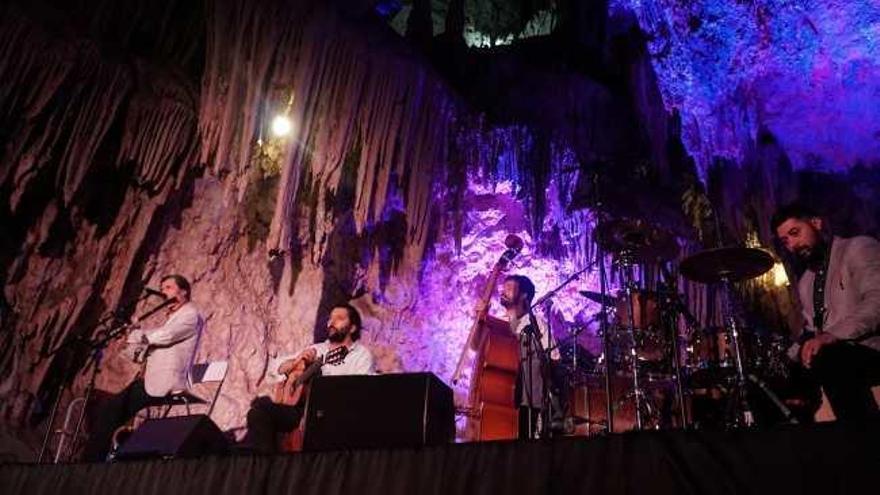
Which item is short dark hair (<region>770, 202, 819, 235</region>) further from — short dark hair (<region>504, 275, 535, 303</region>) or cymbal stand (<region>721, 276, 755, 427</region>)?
short dark hair (<region>504, 275, 535, 303</region>)

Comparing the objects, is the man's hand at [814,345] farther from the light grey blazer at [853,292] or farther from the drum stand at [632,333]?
the drum stand at [632,333]

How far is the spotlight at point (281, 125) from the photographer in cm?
757

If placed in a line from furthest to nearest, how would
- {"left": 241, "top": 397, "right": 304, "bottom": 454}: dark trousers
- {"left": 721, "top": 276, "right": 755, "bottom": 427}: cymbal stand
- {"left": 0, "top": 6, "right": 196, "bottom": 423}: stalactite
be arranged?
{"left": 0, "top": 6, "right": 196, "bottom": 423}: stalactite, {"left": 241, "top": 397, "right": 304, "bottom": 454}: dark trousers, {"left": 721, "top": 276, "right": 755, "bottom": 427}: cymbal stand

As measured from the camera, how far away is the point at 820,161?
874 cm

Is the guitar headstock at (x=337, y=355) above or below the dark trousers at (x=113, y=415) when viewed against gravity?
above

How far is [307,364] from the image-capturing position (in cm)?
520

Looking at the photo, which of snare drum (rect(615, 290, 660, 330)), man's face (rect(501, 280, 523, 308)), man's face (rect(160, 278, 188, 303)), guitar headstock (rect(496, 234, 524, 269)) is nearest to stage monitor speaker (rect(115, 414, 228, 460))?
man's face (rect(160, 278, 188, 303))

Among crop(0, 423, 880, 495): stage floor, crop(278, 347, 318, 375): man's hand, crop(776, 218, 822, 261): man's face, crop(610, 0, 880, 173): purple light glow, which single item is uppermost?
crop(610, 0, 880, 173): purple light glow

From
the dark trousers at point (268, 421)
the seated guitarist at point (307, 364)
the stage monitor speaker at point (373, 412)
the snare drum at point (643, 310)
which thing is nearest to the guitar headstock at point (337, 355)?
the seated guitarist at point (307, 364)

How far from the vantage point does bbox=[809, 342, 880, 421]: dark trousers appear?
306cm

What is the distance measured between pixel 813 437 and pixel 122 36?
7.74 m

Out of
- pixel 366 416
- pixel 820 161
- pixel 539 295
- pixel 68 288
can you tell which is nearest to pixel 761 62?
pixel 820 161

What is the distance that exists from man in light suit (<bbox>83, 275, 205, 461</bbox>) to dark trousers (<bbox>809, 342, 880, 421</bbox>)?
13.8ft

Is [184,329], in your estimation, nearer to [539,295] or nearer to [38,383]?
[38,383]
